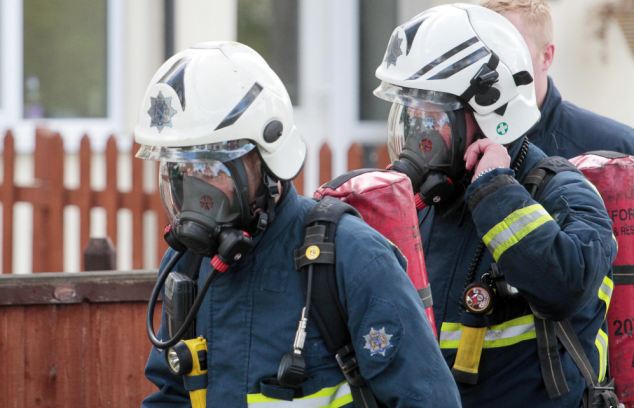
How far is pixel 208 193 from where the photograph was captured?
2787mm

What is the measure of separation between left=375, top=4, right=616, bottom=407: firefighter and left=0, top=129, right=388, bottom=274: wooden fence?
387 cm

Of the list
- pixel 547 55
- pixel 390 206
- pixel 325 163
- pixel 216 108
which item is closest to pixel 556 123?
pixel 547 55

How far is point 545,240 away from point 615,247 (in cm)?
31

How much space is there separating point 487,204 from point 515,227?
104 mm

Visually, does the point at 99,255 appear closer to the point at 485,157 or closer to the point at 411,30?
the point at 411,30

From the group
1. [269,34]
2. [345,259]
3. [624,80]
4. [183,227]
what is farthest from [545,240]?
[269,34]

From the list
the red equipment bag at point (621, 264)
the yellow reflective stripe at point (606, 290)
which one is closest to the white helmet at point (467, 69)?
the red equipment bag at point (621, 264)

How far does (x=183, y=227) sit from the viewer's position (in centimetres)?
276

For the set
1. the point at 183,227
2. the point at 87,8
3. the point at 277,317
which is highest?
the point at 87,8

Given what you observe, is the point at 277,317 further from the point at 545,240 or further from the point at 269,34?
the point at 269,34

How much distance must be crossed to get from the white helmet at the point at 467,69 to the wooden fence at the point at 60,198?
3870mm

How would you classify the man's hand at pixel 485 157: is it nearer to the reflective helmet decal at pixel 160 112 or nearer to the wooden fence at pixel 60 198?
the reflective helmet decal at pixel 160 112

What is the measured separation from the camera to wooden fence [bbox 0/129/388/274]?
728 cm

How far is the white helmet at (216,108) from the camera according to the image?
110 inches
